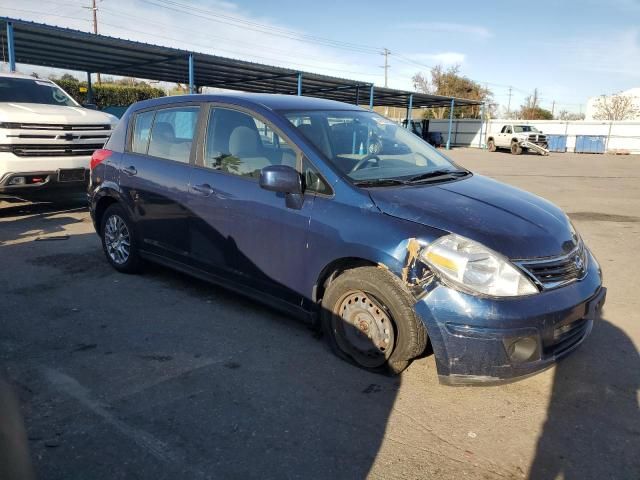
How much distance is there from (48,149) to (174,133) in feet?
13.4

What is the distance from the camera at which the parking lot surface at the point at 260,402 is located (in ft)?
8.13

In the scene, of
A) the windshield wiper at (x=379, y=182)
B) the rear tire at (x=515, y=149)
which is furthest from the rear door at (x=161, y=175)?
the rear tire at (x=515, y=149)

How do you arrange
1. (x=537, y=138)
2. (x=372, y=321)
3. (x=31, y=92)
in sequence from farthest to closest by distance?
1. (x=537, y=138)
2. (x=31, y=92)
3. (x=372, y=321)

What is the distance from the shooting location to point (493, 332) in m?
2.76

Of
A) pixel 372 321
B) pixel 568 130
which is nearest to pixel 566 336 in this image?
pixel 372 321

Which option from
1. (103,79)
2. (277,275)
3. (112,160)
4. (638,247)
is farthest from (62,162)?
(103,79)

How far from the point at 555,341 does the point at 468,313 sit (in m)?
0.58

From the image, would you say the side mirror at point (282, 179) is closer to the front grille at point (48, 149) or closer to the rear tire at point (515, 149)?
the front grille at point (48, 149)

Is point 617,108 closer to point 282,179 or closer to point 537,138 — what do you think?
point 537,138

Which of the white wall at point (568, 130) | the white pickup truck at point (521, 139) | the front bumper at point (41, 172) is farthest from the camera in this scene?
the white wall at point (568, 130)

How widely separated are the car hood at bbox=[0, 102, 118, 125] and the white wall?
3295cm

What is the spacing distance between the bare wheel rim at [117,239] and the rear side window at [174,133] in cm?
88

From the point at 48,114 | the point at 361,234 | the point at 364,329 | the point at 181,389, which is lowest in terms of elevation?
the point at 181,389

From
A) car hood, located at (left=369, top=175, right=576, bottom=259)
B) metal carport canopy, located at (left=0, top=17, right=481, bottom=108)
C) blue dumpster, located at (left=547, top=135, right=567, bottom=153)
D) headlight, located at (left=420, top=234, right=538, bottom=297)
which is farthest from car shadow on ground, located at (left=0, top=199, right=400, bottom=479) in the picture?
blue dumpster, located at (left=547, top=135, right=567, bottom=153)
